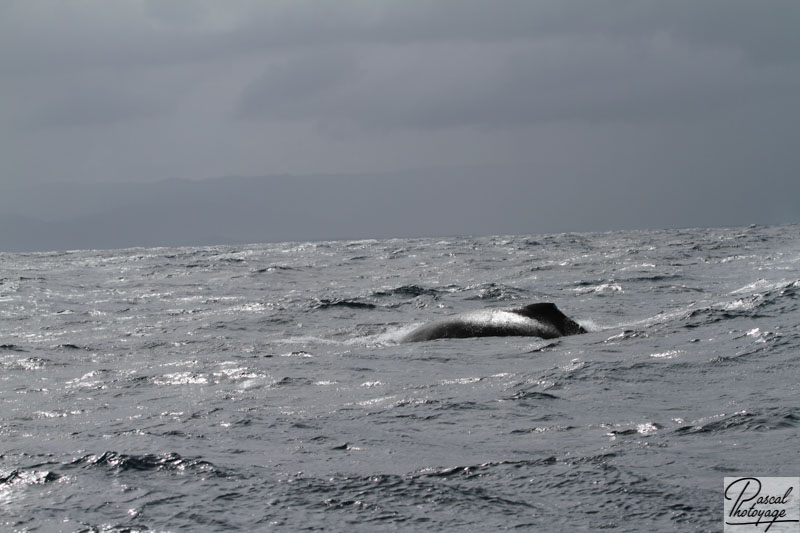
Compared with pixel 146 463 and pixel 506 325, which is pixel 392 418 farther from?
pixel 506 325

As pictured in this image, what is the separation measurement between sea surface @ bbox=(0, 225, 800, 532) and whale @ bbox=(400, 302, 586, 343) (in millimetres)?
368

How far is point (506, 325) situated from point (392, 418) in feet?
19.9

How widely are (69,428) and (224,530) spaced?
12.0 feet

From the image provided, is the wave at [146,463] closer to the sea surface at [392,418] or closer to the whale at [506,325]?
the sea surface at [392,418]

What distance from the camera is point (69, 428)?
8.11 m

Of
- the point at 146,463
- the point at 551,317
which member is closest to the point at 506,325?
the point at 551,317

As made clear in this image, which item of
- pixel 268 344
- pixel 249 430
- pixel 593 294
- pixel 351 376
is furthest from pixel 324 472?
pixel 593 294

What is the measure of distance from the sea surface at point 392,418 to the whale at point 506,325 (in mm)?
368

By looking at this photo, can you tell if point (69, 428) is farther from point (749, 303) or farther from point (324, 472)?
point (749, 303)

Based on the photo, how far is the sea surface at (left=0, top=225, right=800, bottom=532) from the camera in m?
5.40

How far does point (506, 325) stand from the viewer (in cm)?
1391

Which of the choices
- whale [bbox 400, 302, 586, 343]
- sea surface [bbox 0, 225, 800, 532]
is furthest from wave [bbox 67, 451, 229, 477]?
whale [bbox 400, 302, 586, 343]

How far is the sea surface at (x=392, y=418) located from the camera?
540cm

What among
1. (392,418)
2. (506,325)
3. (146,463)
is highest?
(146,463)
